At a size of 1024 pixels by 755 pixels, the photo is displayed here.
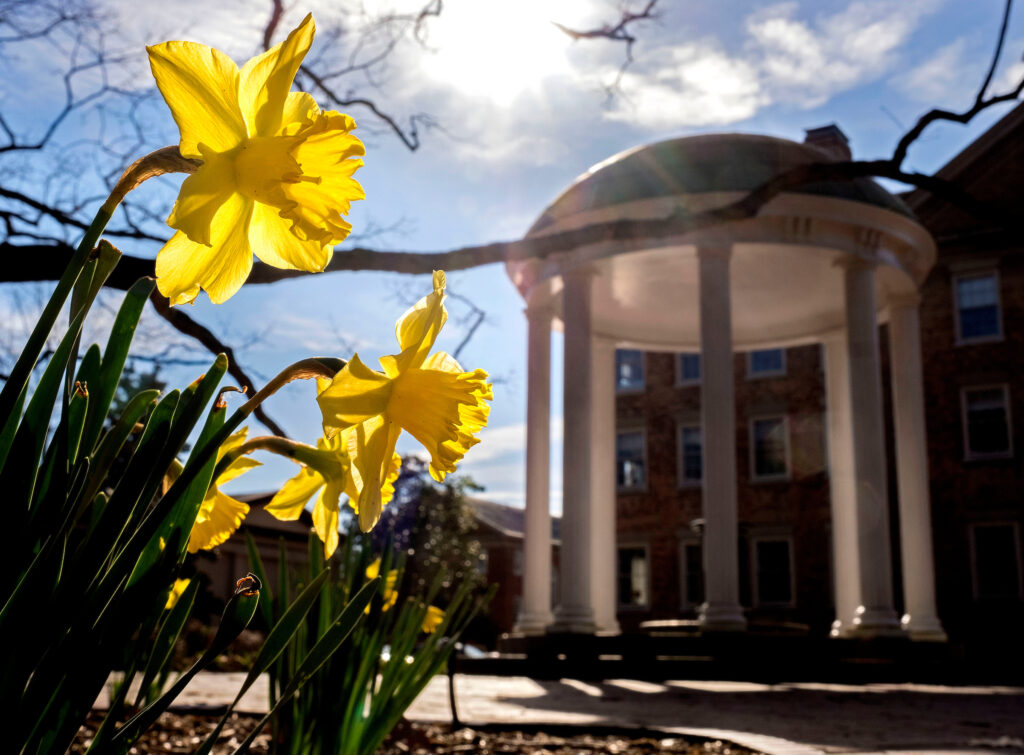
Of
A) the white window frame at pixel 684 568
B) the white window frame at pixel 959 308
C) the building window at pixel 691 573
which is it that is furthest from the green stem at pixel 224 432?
the building window at pixel 691 573

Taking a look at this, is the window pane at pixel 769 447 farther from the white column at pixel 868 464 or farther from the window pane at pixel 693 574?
the white column at pixel 868 464

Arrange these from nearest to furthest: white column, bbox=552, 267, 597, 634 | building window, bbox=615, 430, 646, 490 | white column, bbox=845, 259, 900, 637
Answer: white column, bbox=845, 259, 900, 637 → white column, bbox=552, 267, 597, 634 → building window, bbox=615, 430, 646, 490

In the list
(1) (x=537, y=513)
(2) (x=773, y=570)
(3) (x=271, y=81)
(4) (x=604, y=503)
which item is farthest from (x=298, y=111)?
(2) (x=773, y=570)

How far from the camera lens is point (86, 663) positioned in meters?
0.89

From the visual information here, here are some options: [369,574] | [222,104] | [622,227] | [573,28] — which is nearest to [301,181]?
[222,104]

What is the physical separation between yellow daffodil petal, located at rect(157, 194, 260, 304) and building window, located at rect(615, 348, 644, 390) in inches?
916

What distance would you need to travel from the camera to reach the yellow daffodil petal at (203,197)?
774mm

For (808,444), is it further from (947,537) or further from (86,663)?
(86,663)

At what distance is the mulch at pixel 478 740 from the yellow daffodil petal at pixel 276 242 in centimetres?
276

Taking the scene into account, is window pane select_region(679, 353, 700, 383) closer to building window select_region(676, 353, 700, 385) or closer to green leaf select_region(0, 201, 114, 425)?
building window select_region(676, 353, 700, 385)

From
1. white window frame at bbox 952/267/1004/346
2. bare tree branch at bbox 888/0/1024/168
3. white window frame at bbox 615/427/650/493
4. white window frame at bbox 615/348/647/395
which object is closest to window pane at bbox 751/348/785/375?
white window frame at bbox 615/348/647/395

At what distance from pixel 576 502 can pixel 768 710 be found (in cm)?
534

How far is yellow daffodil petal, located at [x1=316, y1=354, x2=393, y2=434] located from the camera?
0.84 m

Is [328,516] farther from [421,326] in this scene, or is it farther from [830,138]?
[830,138]
